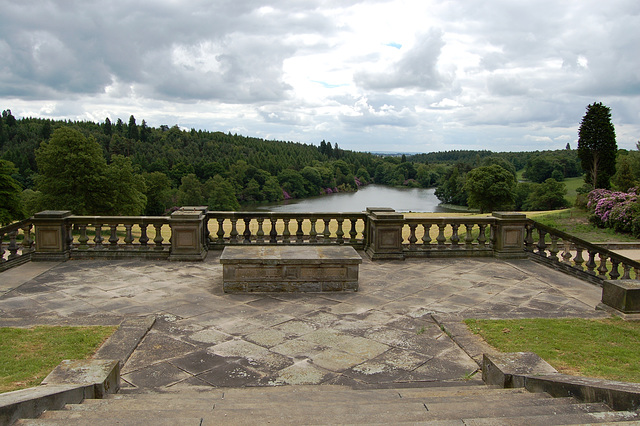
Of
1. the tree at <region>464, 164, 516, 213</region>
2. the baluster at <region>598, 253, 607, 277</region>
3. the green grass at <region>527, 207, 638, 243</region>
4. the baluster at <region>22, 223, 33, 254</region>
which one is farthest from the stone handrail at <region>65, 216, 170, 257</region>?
the tree at <region>464, 164, 516, 213</region>

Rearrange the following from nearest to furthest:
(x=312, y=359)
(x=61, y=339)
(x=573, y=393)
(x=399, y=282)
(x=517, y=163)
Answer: (x=573, y=393) < (x=312, y=359) < (x=61, y=339) < (x=399, y=282) < (x=517, y=163)

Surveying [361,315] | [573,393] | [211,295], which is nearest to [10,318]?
[211,295]

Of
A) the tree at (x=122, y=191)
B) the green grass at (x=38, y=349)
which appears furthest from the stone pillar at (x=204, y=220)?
the tree at (x=122, y=191)

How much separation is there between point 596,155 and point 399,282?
37.0m

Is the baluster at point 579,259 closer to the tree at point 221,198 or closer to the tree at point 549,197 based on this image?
the tree at point 221,198

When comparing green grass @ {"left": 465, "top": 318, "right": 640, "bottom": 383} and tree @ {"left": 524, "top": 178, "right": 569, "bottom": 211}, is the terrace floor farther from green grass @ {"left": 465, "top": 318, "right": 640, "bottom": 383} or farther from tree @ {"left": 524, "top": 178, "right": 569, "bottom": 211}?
tree @ {"left": 524, "top": 178, "right": 569, "bottom": 211}

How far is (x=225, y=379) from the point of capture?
4516 mm

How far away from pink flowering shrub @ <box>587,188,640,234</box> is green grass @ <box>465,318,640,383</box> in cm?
2527

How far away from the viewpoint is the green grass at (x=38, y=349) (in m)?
4.31

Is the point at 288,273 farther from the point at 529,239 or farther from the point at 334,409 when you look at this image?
the point at 529,239

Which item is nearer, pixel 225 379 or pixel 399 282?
pixel 225 379

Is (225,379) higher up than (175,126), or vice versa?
(175,126)

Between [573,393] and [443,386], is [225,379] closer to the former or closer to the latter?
[443,386]

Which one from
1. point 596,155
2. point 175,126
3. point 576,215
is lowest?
point 576,215
